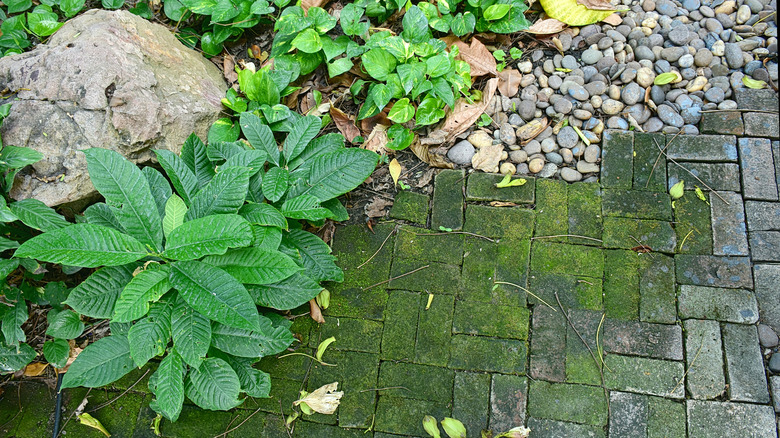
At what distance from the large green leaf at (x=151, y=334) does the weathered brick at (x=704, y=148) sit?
2601 millimetres

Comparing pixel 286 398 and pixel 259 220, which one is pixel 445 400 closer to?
pixel 286 398

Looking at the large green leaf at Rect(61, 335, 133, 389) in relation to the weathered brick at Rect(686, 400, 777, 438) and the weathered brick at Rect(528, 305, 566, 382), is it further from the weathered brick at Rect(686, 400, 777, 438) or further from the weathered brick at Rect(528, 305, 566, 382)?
the weathered brick at Rect(686, 400, 777, 438)

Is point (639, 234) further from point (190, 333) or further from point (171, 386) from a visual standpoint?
point (171, 386)

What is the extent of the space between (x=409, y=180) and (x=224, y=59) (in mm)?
1422

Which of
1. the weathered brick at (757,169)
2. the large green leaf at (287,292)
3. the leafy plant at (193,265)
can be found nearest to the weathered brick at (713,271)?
the weathered brick at (757,169)

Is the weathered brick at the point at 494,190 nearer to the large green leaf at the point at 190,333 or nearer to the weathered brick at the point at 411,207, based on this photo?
the weathered brick at the point at 411,207

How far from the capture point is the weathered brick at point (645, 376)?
2.29 meters

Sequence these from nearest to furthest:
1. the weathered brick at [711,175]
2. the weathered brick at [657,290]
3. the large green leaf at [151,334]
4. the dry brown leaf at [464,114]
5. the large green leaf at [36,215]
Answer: the large green leaf at [151,334], the large green leaf at [36,215], the weathered brick at [657,290], the weathered brick at [711,175], the dry brown leaf at [464,114]

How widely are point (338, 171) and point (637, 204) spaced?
1.53 meters

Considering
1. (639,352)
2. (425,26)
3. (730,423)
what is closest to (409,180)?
(425,26)

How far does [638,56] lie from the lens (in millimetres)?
2977

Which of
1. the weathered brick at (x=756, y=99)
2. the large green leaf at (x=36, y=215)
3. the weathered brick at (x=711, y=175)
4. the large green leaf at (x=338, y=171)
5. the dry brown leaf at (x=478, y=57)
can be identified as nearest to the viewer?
the large green leaf at (x=36, y=215)

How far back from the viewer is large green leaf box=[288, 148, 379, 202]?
8.23 feet

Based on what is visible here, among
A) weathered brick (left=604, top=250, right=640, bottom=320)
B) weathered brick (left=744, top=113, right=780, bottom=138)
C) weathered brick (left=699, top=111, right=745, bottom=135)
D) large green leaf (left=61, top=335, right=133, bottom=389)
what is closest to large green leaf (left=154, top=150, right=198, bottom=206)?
large green leaf (left=61, top=335, right=133, bottom=389)
